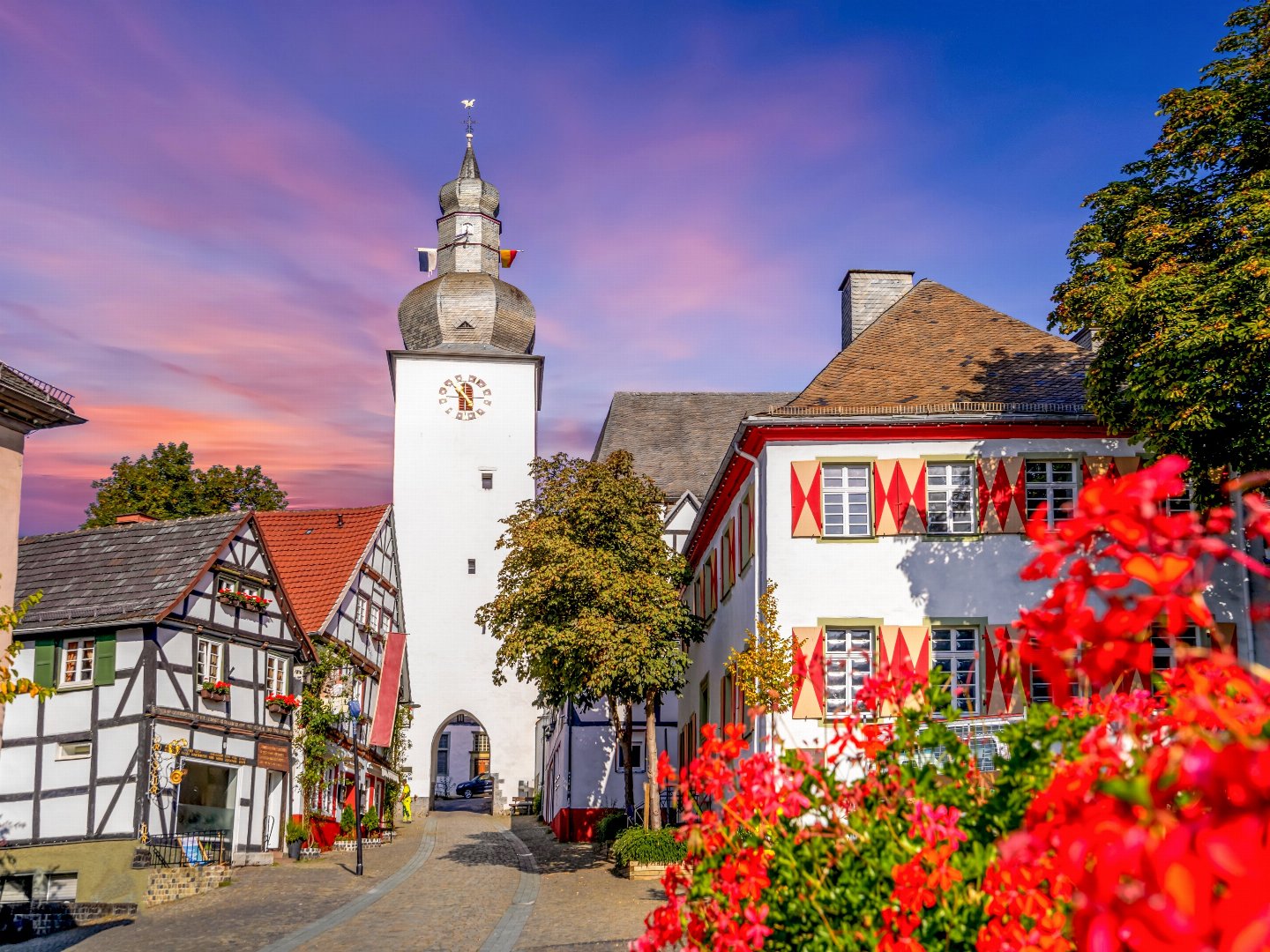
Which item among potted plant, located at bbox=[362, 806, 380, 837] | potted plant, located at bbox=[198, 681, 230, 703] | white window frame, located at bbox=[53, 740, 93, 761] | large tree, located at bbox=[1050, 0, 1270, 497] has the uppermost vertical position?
large tree, located at bbox=[1050, 0, 1270, 497]

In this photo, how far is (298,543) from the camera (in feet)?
110

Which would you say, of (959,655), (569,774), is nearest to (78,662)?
(569,774)

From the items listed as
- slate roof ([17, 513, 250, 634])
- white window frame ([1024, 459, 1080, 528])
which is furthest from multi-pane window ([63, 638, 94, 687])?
white window frame ([1024, 459, 1080, 528])

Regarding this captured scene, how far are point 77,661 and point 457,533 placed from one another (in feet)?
87.5

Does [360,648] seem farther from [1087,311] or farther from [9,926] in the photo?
[1087,311]

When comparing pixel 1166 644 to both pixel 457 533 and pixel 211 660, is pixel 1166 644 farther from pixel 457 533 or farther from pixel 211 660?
pixel 457 533

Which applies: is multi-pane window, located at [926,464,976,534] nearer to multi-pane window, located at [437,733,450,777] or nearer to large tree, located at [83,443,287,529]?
large tree, located at [83,443,287,529]

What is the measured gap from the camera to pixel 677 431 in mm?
44594

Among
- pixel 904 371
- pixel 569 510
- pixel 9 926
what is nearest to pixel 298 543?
pixel 569 510

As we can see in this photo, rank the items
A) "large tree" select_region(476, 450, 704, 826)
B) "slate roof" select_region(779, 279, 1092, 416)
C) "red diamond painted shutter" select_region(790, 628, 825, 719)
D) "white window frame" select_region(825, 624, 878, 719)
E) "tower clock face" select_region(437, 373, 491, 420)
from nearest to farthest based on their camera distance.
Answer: "red diamond painted shutter" select_region(790, 628, 825, 719) < "white window frame" select_region(825, 624, 878, 719) < "slate roof" select_region(779, 279, 1092, 416) < "large tree" select_region(476, 450, 704, 826) < "tower clock face" select_region(437, 373, 491, 420)

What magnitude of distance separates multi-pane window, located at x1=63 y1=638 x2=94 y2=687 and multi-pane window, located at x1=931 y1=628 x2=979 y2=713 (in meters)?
13.8

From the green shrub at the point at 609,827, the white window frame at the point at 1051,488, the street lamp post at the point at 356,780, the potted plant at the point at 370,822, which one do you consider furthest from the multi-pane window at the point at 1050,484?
the potted plant at the point at 370,822

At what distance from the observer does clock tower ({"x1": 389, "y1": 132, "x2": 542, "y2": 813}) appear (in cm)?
4775

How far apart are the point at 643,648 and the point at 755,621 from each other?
9.85 feet
